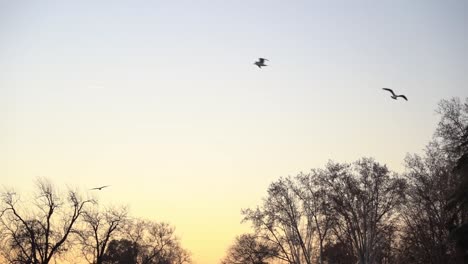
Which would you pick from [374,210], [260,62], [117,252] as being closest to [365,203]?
[374,210]

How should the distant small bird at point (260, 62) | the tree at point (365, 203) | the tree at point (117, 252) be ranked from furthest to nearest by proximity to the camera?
the tree at point (117, 252) → the tree at point (365, 203) → the distant small bird at point (260, 62)

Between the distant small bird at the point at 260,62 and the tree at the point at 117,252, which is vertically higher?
the distant small bird at the point at 260,62

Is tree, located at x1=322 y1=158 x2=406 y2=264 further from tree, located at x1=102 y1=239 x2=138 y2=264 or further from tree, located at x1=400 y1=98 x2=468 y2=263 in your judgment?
tree, located at x1=102 y1=239 x2=138 y2=264

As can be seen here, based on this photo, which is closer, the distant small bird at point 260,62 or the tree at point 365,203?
the distant small bird at point 260,62

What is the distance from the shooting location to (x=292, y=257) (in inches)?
1966

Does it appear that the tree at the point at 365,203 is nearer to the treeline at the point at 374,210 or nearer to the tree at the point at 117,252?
the treeline at the point at 374,210

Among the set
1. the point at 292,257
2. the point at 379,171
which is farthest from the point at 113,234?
the point at 379,171

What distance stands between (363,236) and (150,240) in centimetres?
3399

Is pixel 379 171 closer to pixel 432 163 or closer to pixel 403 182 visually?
pixel 403 182

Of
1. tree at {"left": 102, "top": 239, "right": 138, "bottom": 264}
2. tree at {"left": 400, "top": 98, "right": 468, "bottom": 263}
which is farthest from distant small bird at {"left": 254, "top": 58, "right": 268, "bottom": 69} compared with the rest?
tree at {"left": 102, "top": 239, "right": 138, "bottom": 264}

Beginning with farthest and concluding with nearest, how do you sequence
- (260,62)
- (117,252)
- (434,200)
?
(117,252) → (434,200) → (260,62)

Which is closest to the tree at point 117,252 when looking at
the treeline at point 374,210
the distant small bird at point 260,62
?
the treeline at point 374,210

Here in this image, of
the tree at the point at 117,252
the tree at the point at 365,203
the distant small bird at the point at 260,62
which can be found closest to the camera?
the distant small bird at the point at 260,62

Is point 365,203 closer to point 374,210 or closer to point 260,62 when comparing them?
point 374,210
